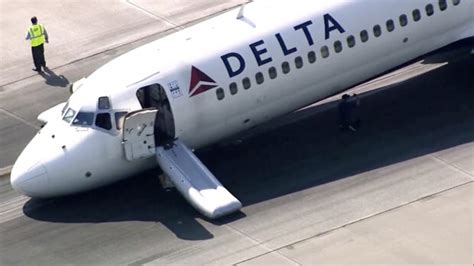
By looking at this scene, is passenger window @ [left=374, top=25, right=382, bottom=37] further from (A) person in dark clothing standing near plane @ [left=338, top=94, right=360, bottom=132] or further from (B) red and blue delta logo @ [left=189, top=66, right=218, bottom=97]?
(B) red and blue delta logo @ [left=189, top=66, right=218, bottom=97]

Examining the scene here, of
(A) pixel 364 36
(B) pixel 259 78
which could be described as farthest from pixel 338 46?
(B) pixel 259 78

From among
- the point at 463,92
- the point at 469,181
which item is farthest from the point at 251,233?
the point at 463,92

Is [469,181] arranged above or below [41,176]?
below

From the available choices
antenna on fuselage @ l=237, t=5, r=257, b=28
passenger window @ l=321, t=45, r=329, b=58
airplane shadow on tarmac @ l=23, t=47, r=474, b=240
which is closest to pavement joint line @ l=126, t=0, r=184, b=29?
airplane shadow on tarmac @ l=23, t=47, r=474, b=240

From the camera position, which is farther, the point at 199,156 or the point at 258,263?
the point at 199,156

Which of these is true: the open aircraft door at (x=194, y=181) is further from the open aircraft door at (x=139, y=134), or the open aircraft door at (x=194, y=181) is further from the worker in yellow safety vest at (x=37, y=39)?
the worker in yellow safety vest at (x=37, y=39)

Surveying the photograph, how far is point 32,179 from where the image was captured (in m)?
32.4

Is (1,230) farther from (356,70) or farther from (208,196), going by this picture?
(356,70)

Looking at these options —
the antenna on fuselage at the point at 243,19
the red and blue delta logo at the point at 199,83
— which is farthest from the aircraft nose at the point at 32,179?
the antenna on fuselage at the point at 243,19

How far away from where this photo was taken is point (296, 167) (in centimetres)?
3441

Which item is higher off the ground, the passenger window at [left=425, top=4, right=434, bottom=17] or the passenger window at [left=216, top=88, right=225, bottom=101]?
the passenger window at [left=425, top=4, right=434, bottom=17]

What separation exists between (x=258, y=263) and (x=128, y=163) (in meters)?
4.74

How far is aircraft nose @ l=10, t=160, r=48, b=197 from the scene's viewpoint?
32375 mm

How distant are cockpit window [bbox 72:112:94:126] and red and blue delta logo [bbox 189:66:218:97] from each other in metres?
2.52
